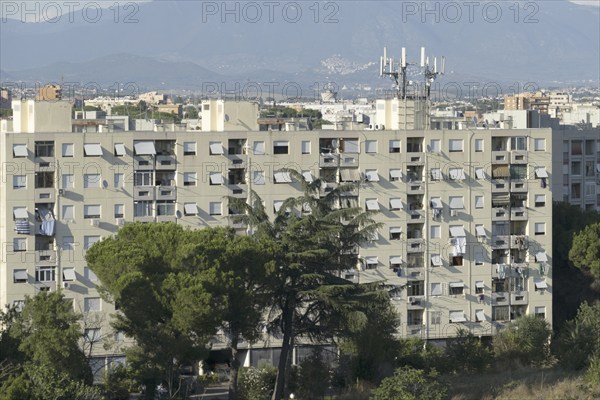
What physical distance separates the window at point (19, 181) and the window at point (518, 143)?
45.2 ft

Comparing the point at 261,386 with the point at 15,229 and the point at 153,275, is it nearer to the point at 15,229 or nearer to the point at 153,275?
the point at 153,275

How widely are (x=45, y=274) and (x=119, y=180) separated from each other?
3150 millimetres

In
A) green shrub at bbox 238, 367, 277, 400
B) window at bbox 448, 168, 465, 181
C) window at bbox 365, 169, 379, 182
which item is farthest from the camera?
window at bbox 448, 168, 465, 181

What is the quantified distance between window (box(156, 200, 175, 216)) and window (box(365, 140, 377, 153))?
18.6ft

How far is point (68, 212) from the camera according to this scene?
4109cm

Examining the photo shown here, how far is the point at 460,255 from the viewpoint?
44.1 metres

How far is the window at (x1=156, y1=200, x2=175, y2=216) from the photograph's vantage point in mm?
41969

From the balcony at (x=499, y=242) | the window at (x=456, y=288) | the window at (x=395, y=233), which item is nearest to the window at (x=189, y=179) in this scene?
the window at (x=395, y=233)

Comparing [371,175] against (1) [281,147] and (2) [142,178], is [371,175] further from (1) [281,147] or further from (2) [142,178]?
(2) [142,178]

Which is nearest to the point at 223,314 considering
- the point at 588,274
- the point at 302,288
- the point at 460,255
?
the point at 302,288

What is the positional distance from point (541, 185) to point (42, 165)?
1418 centimetres

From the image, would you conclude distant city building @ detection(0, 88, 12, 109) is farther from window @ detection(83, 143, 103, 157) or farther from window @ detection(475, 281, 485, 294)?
window @ detection(475, 281, 485, 294)

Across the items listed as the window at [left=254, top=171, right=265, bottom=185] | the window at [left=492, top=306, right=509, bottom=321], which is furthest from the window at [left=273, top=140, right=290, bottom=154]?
the window at [left=492, top=306, right=509, bottom=321]

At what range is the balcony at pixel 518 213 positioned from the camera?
146 feet
